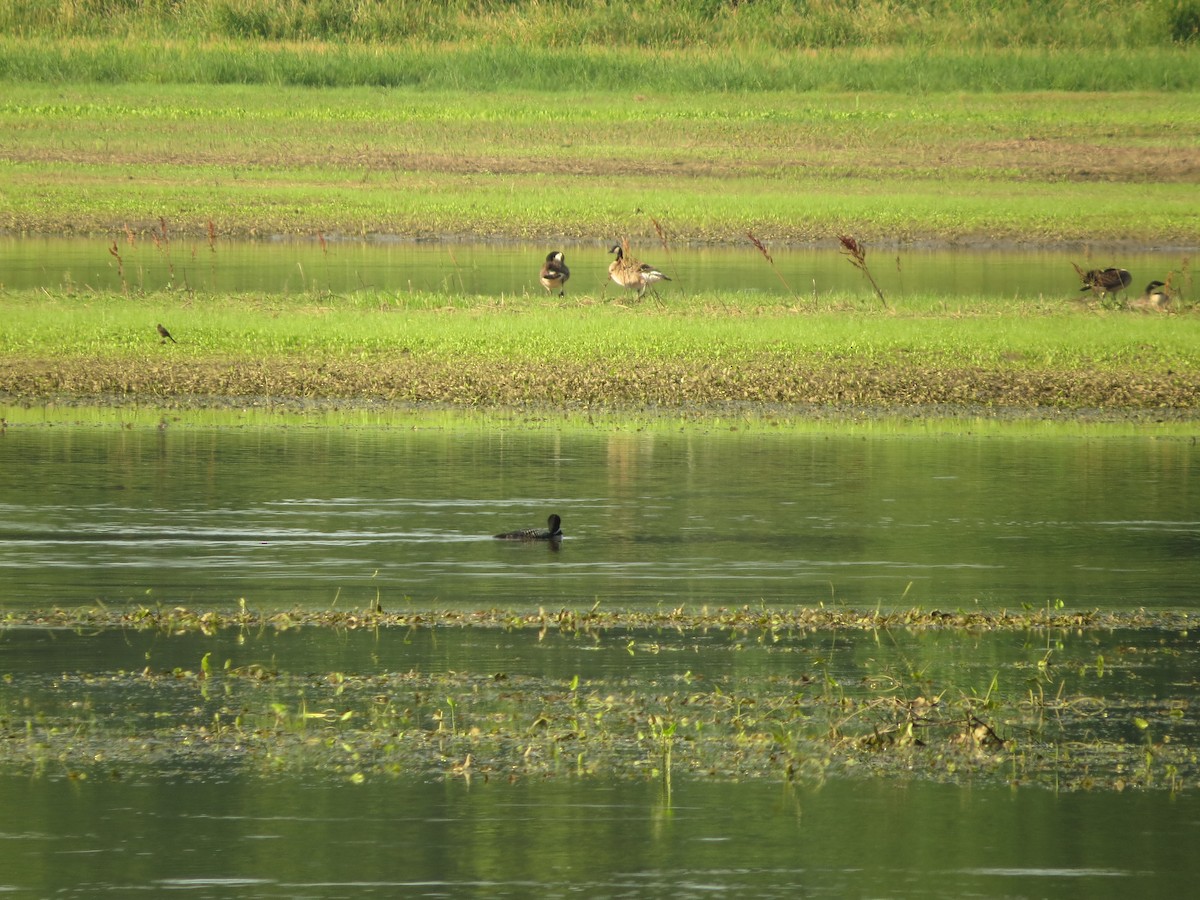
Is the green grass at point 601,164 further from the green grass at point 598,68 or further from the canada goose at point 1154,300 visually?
the canada goose at point 1154,300

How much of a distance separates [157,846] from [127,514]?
21.2 feet

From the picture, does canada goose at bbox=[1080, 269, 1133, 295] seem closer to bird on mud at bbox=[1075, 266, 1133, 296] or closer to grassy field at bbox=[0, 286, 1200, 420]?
bird on mud at bbox=[1075, 266, 1133, 296]

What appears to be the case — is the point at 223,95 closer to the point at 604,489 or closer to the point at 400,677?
the point at 604,489

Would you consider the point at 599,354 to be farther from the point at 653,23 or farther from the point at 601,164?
the point at 653,23

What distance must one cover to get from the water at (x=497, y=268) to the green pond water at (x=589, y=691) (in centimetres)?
1044

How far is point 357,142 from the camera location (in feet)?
131

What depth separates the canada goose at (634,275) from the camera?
2392 cm

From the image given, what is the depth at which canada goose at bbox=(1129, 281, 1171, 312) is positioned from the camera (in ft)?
78.1

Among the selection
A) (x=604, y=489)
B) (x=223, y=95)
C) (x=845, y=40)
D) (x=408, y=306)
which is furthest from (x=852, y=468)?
(x=845, y=40)

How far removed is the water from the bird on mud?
70cm

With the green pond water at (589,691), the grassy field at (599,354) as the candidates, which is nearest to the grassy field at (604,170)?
the grassy field at (599,354)

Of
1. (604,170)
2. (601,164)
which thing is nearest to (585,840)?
(604,170)

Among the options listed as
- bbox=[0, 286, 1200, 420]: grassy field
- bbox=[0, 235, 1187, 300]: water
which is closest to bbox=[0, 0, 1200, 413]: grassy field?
bbox=[0, 286, 1200, 420]: grassy field

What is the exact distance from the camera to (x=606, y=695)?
9305 millimetres
